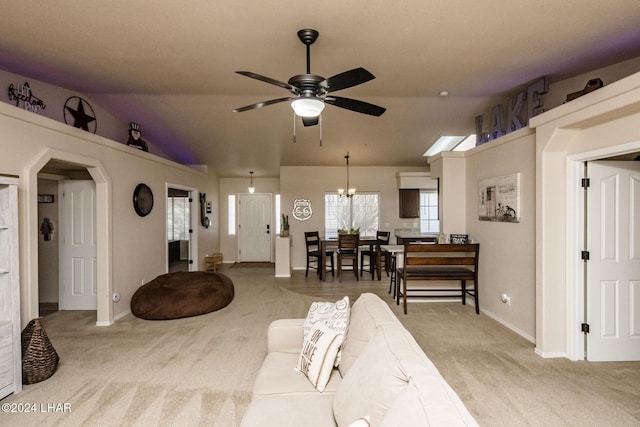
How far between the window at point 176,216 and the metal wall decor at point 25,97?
5.65 metres

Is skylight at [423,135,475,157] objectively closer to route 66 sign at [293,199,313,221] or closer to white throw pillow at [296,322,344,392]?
route 66 sign at [293,199,313,221]

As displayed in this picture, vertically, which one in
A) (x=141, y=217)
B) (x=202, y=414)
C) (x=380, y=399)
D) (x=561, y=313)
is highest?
(x=141, y=217)

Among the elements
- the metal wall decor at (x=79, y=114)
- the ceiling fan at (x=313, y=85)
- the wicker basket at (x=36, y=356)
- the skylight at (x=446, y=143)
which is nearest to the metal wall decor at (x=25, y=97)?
the metal wall decor at (x=79, y=114)

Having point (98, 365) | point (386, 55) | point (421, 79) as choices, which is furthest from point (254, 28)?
point (98, 365)

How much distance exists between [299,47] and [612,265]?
11.5 feet

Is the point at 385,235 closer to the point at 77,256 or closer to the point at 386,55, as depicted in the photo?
the point at 386,55

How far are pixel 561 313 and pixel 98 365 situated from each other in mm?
4402

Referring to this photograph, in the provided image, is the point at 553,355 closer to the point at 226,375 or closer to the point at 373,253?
the point at 226,375

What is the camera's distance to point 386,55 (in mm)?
3141

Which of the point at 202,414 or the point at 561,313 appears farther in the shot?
the point at 561,313

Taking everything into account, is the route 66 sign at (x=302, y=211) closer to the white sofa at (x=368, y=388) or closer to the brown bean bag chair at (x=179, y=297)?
the brown bean bag chair at (x=179, y=297)

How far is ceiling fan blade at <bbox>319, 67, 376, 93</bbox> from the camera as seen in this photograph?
224 centimetres

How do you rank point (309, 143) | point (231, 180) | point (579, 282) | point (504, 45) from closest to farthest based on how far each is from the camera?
1. point (504, 45)
2. point (579, 282)
3. point (309, 143)
4. point (231, 180)

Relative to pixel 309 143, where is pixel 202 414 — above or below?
below
